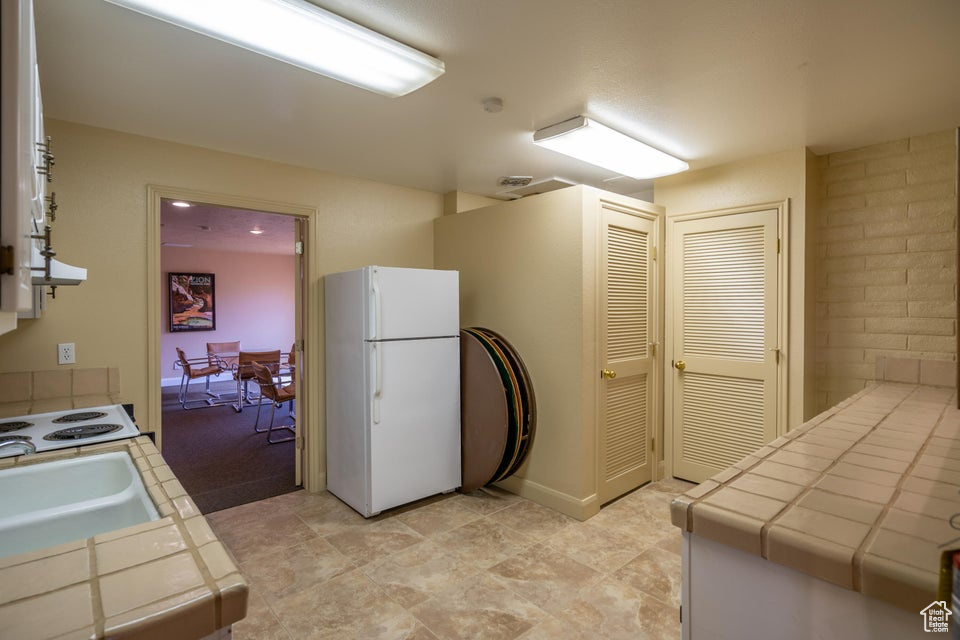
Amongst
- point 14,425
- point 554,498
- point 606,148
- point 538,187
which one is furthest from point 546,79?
point 14,425

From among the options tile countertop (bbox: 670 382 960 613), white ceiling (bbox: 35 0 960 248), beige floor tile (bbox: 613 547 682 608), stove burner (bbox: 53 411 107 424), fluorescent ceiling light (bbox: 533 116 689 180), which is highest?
white ceiling (bbox: 35 0 960 248)

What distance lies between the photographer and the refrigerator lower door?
116 inches

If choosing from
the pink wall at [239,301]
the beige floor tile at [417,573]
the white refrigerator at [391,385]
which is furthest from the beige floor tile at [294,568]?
the pink wall at [239,301]

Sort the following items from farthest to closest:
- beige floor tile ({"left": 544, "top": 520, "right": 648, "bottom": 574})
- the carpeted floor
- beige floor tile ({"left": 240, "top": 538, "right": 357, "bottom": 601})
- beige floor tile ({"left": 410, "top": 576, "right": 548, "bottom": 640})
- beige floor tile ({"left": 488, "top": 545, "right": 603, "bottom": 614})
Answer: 1. the carpeted floor
2. beige floor tile ({"left": 544, "top": 520, "right": 648, "bottom": 574})
3. beige floor tile ({"left": 240, "top": 538, "right": 357, "bottom": 601})
4. beige floor tile ({"left": 488, "top": 545, "right": 603, "bottom": 614})
5. beige floor tile ({"left": 410, "top": 576, "right": 548, "bottom": 640})

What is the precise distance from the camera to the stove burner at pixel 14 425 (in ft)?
6.07

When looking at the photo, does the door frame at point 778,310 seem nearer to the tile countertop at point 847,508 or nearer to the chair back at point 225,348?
the tile countertop at point 847,508

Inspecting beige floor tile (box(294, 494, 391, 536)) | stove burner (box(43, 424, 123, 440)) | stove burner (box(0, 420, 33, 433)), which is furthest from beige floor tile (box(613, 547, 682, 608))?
stove burner (box(0, 420, 33, 433))

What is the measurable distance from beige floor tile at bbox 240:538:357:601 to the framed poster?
274 inches

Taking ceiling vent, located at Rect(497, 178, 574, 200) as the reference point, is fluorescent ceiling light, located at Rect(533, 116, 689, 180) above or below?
below

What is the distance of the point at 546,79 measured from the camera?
2102 millimetres

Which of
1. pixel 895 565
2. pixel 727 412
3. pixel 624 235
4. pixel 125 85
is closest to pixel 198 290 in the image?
pixel 125 85

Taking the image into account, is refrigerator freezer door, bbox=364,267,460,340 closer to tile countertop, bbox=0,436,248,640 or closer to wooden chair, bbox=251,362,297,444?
tile countertop, bbox=0,436,248,640

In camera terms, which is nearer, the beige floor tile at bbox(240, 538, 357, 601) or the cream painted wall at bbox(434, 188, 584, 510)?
the beige floor tile at bbox(240, 538, 357, 601)

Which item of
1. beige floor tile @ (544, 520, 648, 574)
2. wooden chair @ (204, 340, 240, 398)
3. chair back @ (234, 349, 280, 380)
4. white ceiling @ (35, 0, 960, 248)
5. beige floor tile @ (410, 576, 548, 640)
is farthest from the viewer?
wooden chair @ (204, 340, 240, 398)
